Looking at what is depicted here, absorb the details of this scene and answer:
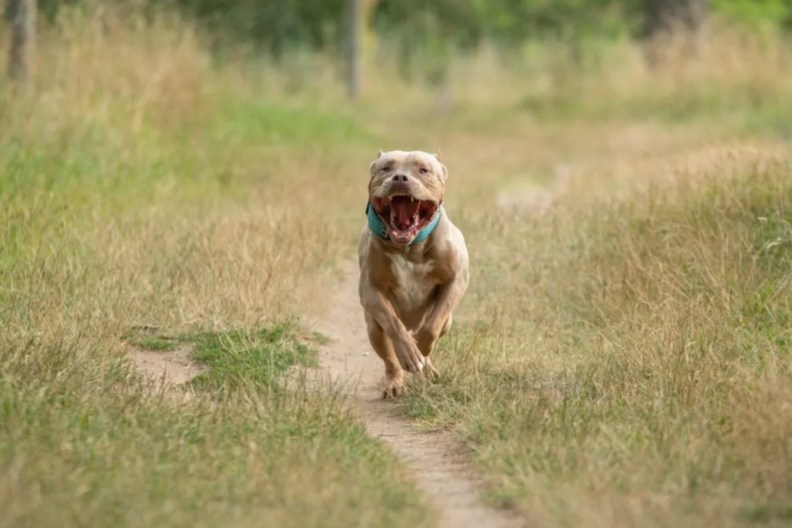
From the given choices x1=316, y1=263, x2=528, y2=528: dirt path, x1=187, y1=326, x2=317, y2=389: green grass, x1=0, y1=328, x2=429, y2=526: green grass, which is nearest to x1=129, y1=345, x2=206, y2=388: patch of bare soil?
x1=187, y1=326, x2=317, y2=389: green grass

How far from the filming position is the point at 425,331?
24.2ft

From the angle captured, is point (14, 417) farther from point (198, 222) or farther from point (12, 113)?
point (12, 113)

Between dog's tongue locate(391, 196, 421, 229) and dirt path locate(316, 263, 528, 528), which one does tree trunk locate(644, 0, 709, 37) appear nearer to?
dirt path locate(316, 263, 528, 528)

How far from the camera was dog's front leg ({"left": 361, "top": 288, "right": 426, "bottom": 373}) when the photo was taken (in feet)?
23.1

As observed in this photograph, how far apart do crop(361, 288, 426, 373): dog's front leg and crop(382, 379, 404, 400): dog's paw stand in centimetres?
29

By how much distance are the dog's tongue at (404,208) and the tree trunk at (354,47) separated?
17.5m

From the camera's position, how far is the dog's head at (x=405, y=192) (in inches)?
278

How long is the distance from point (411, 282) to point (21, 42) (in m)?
6.55

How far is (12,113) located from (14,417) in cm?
632

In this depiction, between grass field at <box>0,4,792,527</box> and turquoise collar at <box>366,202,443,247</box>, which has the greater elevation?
turquoise collar at <box>366,202,443,247</box>

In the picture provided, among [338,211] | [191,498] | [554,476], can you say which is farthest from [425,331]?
[338,211]

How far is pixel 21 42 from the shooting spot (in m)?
12.7

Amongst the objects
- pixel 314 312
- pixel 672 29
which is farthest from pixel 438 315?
pixel 672 29

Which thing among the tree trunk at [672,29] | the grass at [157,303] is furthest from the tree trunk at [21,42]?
the tree trunk at [672,29]
